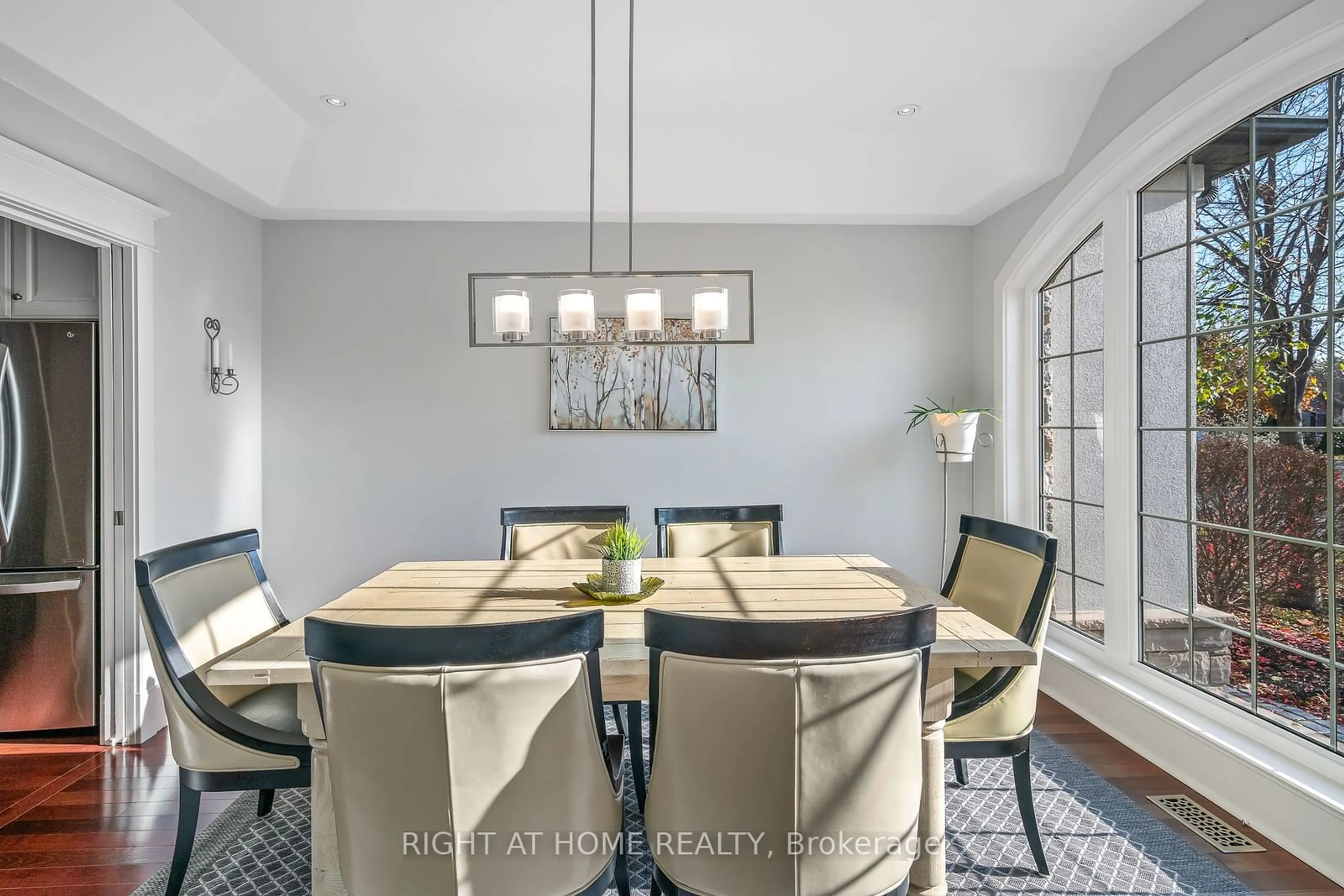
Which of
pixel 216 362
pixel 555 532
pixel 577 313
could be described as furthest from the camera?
pixel 216 362

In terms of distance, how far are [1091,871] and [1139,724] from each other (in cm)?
95

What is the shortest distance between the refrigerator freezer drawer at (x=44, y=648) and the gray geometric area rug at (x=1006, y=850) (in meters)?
1.19

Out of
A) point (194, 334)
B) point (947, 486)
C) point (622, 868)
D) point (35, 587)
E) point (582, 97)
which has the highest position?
point (582, 97)

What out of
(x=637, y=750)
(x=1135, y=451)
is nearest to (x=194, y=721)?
(x=637, y=750)

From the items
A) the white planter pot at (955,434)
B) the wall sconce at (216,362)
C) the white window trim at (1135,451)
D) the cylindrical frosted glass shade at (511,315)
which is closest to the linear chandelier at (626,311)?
the cylindrical frosted glass shade at (511,315)

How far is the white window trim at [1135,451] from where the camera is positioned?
2.03 metres

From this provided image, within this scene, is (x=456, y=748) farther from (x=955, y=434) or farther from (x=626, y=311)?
(x=955, y=434)

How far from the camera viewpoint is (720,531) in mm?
3033

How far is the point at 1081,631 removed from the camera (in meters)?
3.27

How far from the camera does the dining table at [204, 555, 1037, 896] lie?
159 centimetres

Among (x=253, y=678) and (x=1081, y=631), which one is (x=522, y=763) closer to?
(x=253, y=678)

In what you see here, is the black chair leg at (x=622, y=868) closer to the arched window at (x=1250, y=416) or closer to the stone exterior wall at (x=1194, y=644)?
the arched window at (x=1250, y=416)

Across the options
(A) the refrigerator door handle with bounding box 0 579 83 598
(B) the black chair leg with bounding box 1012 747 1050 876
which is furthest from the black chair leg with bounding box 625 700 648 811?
(A) the refrigerator door handle with bounding box 0 579 83 598

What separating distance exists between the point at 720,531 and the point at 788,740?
1.77m
